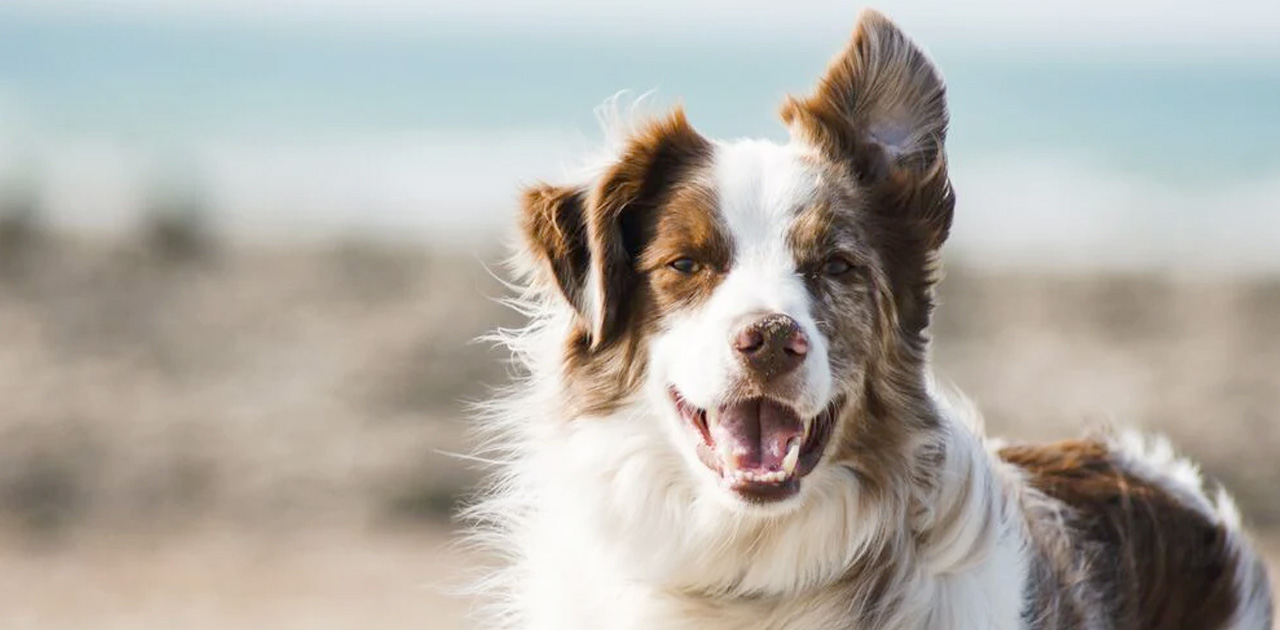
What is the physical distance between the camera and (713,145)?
4.88 m

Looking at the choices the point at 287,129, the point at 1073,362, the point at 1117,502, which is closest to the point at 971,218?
the point at 1073,362

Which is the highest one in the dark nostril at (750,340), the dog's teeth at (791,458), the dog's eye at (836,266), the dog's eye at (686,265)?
the dog's eye at (686,265)

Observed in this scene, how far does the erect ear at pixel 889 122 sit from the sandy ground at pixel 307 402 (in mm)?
5563

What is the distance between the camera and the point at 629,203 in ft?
15.8

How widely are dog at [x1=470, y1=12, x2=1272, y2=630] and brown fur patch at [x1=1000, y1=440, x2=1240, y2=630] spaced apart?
312mm

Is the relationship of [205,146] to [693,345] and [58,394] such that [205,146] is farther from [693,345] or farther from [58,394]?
[693,345]

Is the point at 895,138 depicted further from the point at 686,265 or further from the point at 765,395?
the point at 765,395

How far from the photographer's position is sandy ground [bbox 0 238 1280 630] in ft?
35.8

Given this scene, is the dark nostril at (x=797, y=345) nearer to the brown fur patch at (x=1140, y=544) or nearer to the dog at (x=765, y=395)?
the dog at (x=765, y=395)

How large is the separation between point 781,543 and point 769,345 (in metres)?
0.62

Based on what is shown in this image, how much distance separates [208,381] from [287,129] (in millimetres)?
20779

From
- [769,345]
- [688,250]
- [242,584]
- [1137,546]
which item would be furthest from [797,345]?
[242,584]

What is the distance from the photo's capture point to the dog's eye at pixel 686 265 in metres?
4.59

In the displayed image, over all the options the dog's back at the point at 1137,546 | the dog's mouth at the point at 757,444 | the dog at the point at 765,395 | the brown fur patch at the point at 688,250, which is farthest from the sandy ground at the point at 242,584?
the dog's mouth at the point at 757,444
